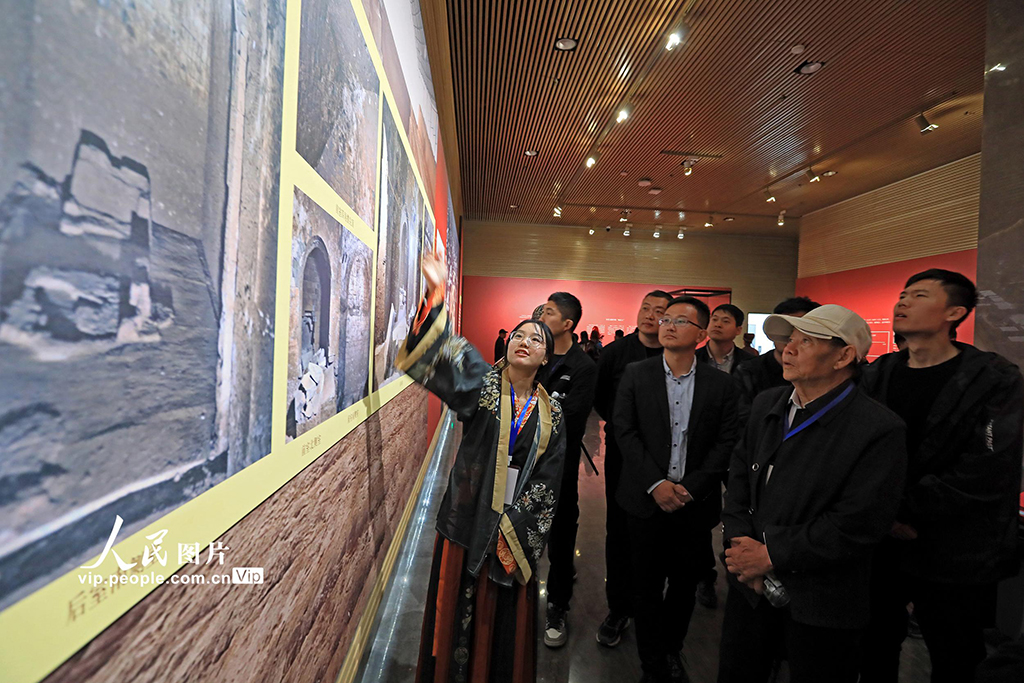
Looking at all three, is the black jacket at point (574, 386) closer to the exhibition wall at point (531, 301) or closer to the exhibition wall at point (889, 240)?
the exhibition wall at point (889, 240)

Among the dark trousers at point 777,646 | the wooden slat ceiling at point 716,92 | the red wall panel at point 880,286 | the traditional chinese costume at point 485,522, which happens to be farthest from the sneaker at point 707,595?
the red wall panel at point 880,286

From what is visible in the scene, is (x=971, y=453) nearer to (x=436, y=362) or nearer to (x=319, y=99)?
(x=436, y=362)

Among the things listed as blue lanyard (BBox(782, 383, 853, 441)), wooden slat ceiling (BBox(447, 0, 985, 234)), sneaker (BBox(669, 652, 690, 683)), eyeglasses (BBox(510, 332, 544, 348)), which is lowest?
sneaker (BBox(669, 652, 690, 683))

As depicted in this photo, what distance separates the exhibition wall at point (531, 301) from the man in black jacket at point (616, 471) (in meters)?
9.47

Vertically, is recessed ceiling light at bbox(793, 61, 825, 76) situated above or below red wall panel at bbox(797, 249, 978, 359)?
above

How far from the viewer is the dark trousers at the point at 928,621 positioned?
1758mm

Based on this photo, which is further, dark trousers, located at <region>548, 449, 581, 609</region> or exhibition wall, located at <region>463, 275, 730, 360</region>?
exhibition wall, located at <region>463, 275, 730, 360</region>

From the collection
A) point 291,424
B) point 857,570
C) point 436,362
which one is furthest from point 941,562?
point 291,424

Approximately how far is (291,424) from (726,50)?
559cm

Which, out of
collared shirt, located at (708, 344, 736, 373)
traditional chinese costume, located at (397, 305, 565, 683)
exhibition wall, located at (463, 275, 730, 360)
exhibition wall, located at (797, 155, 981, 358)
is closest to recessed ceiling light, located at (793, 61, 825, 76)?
collared shirt, located at (708, 344, 736, 373)

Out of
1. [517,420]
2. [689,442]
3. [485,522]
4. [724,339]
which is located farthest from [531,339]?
[724,339]

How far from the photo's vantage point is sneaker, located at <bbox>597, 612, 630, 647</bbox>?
2420 mm

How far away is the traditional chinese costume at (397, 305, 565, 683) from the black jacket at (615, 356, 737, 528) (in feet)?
1.91

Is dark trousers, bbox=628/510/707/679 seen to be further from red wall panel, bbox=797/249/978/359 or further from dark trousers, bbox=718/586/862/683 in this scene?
red wall panel, bbox=797/249/978/359
